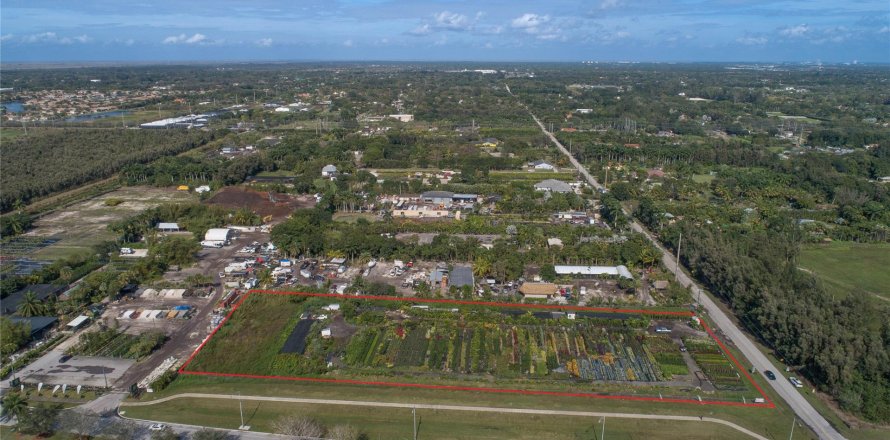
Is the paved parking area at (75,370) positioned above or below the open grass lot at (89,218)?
below

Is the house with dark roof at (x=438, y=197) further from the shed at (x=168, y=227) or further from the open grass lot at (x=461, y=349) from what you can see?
the shed at (x=168, y=227)

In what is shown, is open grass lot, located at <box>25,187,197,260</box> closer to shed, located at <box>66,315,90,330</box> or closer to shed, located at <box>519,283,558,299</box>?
shed, located at <box>66,315,90,330</box>

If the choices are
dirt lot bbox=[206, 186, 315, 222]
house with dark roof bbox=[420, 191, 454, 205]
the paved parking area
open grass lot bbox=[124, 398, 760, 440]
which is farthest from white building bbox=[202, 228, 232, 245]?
open grass lot bbox=[124, 398, 760, 440]

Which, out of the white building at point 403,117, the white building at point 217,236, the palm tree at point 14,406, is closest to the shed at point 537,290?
the white building at point 217,236

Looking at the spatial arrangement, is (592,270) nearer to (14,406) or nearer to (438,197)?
(438,197)

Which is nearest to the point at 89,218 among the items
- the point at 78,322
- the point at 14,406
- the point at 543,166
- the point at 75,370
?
the point at 78,322

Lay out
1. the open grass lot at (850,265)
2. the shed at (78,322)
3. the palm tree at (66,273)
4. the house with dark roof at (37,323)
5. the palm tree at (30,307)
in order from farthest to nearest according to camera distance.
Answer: the open grass lot at (850,265), the palm tree at (66,273), the palm tree at (30,307), the shed at (78,322), the house with dark roof at (37,323)

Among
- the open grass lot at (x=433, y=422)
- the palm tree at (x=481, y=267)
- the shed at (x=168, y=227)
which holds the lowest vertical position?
the open grass lot at (x=433, y=422)
